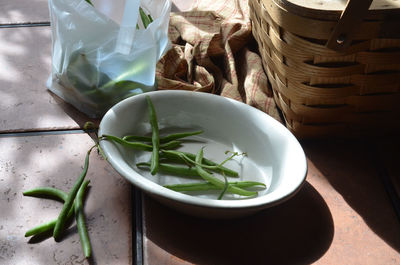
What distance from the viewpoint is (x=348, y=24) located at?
0.93 metres

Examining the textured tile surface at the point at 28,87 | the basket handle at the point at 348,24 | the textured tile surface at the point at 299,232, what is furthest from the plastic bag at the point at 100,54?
the basket handle at the point at 348,24

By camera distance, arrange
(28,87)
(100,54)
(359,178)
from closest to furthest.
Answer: (359,178) < (100,54) < (28,87)

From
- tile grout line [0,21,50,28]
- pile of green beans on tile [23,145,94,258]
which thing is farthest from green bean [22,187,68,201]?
tile grout line [0,21,50,28]

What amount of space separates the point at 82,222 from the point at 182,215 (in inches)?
7.4

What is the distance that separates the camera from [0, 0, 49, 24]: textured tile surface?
5.49 ft

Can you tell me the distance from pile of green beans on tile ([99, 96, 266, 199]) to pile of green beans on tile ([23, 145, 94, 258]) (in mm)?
113

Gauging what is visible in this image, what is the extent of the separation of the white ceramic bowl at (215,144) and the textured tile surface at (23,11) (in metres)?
0.72

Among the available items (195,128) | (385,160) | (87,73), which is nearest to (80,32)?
(87,73)

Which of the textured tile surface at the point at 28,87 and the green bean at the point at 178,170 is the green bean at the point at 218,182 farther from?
the textured tile surface at the point at 28,87

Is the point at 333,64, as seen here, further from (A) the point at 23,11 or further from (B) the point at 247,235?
(A) the point at 23,11

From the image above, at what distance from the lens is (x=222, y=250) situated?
3.17 ft

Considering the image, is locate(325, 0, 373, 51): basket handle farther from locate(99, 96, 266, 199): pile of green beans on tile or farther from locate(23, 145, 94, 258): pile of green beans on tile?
locate(23, 145, 94, 258): pile of green beans on tile

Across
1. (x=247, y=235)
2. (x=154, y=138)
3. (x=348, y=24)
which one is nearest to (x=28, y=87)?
(x=154, y=138)

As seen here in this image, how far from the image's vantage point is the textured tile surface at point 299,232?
960 millimetres
